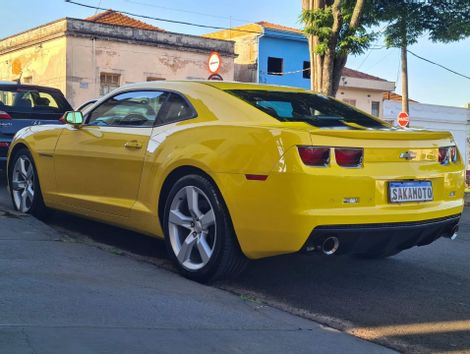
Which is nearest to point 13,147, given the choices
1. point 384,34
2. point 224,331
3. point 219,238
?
point 219,238

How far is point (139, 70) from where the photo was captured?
25.5 metres

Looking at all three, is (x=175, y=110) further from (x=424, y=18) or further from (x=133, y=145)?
(x=424, y=18)

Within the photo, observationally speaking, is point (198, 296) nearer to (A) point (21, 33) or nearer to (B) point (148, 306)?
(B) point (148, 306)

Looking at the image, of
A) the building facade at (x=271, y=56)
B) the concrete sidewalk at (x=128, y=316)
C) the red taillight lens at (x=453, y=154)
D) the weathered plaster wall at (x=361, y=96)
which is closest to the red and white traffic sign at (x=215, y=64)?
the red taillight lens at (x=453, y=154)

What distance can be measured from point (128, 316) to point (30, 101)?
652 cm

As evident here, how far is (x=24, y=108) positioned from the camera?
29.9ft

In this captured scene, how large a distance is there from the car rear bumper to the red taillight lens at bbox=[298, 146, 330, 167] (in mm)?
412

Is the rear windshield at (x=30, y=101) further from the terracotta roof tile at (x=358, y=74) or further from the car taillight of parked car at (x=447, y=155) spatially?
the terracotta roof tile at (x=358, y=74)

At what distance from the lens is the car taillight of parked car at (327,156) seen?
3.96 m

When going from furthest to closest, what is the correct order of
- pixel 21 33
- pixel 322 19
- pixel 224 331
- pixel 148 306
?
pixel 21 33 < pixel 322 19 < pixel 148 306 < pixel 224 331

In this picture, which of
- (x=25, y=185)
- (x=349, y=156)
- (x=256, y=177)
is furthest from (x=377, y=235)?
(x=25, y=185)

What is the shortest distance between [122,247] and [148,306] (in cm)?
190

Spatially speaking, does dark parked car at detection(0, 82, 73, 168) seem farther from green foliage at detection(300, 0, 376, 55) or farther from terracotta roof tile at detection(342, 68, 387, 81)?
terracotta roof tile at detection(342, 68, 387, 81)

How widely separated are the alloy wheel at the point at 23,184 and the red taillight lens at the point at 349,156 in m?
3.62
